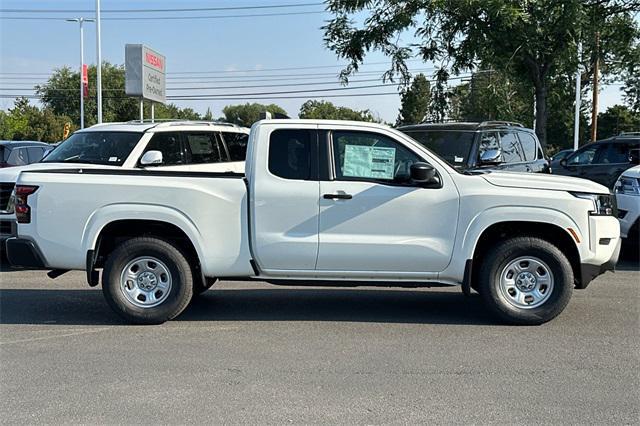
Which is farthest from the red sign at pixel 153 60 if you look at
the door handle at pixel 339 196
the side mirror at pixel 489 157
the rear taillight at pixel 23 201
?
the door handle at pixel 339 196

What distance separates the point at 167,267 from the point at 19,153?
795 cm

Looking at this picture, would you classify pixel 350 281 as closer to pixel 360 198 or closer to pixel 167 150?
pixel 360 198

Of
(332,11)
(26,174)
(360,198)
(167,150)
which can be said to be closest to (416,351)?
(360,198)

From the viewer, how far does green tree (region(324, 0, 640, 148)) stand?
12219mm

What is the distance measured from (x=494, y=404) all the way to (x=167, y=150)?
681 cm

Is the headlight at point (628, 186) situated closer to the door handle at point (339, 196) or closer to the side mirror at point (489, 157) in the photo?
the side mirror at point (489, 157)

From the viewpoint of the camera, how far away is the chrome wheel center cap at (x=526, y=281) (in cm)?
616

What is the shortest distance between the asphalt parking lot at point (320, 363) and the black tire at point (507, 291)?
15cm

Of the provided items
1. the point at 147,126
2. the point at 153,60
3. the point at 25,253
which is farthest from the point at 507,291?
the point at 153,60

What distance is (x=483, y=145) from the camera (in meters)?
10.5

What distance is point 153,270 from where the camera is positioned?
20.6ft

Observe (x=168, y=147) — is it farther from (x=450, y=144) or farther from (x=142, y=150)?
(x=450, y=144)

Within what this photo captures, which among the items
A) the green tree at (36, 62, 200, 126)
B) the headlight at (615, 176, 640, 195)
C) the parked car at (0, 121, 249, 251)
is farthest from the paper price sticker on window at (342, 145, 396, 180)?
the green tree at (36, 62, 200, 126)

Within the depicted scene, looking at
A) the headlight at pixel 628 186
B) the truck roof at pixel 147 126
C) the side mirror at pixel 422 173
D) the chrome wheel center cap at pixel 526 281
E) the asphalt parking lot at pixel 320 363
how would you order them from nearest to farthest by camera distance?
the asphalt parking lot at pixel 320 363
the side mirror at pixel 422 173
the chrome wheel center cap at pixel 526 281
the headlight at pixel 628 186
the truck roof at pixel 147 126
